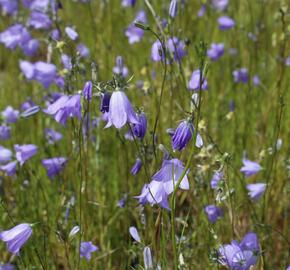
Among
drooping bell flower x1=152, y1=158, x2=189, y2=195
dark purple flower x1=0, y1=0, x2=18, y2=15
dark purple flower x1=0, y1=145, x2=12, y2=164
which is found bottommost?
dark purple flower x1=0, y1=145, x2=12, y2=164

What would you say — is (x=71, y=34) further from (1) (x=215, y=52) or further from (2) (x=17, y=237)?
(1) (x=215, y=52)

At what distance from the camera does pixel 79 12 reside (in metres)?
5.12

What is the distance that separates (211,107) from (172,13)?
1.37 meters

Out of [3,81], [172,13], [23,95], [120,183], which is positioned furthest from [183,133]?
[3,81]

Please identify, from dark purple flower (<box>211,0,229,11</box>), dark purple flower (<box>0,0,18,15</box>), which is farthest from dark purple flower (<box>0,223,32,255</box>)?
dark purple flower (<box>211,0,229,11</box>)

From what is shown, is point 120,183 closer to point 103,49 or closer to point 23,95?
point 23,95

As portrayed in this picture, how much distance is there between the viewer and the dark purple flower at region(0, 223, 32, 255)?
1721 millimetres

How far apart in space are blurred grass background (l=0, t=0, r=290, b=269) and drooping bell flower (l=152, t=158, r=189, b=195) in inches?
7.7

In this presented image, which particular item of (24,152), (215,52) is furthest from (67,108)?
(215,52)

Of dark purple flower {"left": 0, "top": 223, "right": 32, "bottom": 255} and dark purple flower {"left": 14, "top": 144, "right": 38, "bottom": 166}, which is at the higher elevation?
dark purple flower {"left": 14, "top": 144, "right": 38, "bottom": 166}

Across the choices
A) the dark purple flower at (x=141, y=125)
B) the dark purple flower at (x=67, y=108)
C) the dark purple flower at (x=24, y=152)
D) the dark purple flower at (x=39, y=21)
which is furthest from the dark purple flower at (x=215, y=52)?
the dark purple flower at (x=141, y=125)

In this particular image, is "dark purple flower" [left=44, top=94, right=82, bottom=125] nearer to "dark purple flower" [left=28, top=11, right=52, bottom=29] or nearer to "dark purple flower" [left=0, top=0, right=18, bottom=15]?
"dark purple flower" [left=28, top=11, right=52, bottom=29]

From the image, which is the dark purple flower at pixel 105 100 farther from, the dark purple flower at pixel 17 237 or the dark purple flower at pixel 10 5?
the dark purple flower at pixel 10 5

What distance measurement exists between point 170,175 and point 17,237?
522 millimetres
